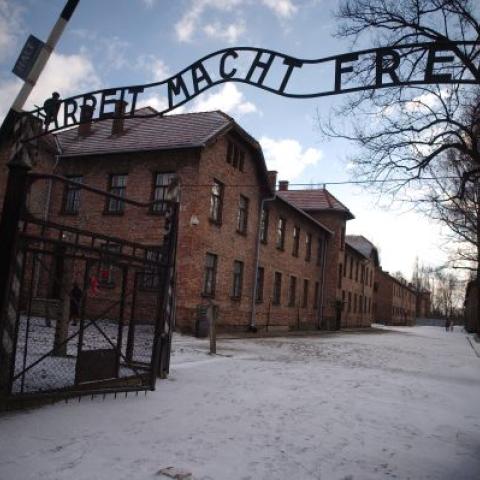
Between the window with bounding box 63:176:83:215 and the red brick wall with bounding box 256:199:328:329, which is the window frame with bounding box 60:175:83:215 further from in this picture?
the red brick wall with bounding box 256:199:328:329

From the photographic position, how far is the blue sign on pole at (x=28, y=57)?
5.40 meters

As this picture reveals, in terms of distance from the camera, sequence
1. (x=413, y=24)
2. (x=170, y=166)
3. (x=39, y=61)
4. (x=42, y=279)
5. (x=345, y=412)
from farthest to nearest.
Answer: (x=42, y=279) → (x=170, y=166) → (x=413, y=24) → (x=345, y=412) → (x=39, y=61)

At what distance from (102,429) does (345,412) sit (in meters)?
3.28

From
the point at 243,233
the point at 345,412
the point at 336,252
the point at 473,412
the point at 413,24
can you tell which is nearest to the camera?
the point at 345,412

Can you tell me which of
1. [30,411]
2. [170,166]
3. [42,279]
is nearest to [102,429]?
[30,411]

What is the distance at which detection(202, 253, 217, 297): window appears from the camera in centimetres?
1911

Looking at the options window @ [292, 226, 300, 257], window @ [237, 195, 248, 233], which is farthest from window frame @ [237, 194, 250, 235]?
window @ [292, 226, 300, 257]

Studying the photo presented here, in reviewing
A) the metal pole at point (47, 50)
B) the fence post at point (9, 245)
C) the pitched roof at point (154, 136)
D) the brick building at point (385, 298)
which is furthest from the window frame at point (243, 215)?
the brick building at point (385, 298)

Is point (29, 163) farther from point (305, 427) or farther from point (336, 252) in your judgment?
point (336, 252)

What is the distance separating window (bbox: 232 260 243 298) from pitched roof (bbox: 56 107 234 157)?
6.03 meters

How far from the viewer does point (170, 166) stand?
18656mm

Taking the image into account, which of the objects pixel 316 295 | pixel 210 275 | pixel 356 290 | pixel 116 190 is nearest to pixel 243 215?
pixel 210 275

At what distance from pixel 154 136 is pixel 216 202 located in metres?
3.67

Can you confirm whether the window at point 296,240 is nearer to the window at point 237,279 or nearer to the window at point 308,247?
the window at point 308,247
